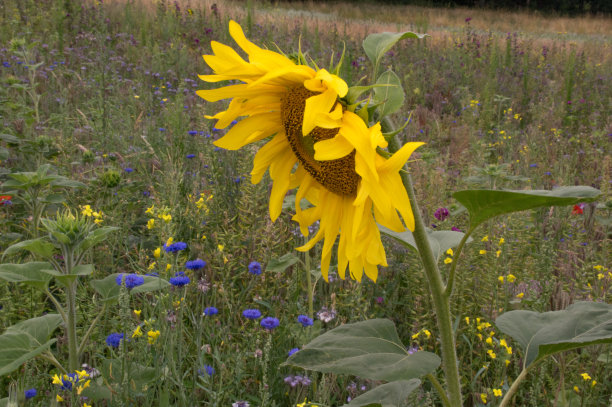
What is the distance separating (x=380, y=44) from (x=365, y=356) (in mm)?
603

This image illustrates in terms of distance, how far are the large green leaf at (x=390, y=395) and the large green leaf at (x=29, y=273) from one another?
1.02 m

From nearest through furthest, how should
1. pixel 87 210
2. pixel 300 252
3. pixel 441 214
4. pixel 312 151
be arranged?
1. pixel 312 151
2. pixel 87 210
3. pixel 441 214
4. pixel 300 252

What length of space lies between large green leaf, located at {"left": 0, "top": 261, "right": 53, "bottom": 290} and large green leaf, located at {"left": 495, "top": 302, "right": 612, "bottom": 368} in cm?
129

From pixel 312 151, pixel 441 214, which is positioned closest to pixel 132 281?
pixel 312 151

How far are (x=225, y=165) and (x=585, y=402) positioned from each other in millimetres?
2485

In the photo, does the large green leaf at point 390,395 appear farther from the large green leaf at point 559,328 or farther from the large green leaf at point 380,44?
the large green leaf at point 380,44

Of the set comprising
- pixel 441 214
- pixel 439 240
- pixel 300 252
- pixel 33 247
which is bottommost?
pixel 300 252

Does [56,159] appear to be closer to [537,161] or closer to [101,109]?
[101,109]

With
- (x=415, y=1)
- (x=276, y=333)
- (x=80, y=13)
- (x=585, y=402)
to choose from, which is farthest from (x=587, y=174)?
(x=415, y=1)

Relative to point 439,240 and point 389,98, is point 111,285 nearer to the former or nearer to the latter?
point 439,240

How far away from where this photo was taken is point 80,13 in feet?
26.2

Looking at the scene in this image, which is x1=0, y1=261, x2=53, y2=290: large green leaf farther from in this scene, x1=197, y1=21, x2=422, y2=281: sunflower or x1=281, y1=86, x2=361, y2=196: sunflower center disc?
x1=281, y1=86, x2=361, y2=196: sunflower center disc

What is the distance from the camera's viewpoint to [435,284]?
98cm

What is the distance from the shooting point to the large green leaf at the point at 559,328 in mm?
949
